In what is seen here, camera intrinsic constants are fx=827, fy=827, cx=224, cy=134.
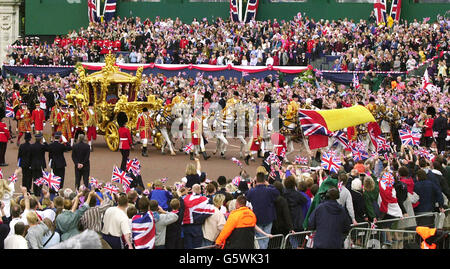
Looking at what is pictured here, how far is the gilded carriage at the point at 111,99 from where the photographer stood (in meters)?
25.5

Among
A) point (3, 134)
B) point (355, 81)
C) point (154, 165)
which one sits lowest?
point (154, 165)

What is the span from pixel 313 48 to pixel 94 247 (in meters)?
32.5

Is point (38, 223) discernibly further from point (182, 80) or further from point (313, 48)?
point (313, 48)

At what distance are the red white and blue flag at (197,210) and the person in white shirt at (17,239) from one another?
247 centimetres

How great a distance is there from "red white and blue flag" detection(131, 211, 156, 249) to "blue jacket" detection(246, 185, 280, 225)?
5.87 feet

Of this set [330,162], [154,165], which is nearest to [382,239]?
[330,162]

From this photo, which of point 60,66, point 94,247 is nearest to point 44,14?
point 60,66

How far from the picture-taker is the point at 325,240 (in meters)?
11.4

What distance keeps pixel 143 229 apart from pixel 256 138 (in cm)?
1313

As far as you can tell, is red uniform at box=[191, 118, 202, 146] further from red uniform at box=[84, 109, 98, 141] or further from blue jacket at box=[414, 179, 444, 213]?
blue jacket at box=[414, 179, 444, 213]

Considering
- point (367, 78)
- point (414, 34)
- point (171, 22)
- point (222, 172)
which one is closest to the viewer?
point (222, 172)

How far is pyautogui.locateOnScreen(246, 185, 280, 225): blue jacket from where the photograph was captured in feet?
40.5

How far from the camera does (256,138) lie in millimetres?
24109

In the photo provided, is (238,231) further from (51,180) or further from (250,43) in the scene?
(250,43)
